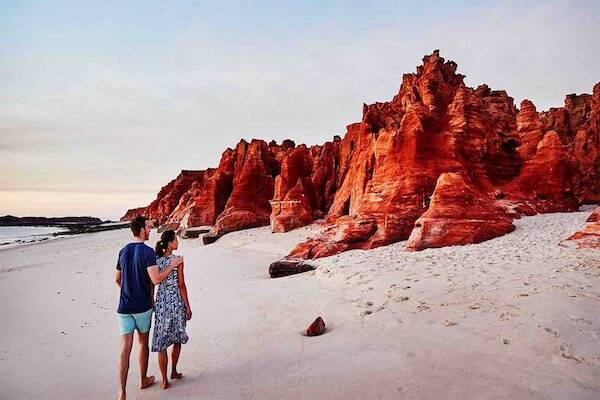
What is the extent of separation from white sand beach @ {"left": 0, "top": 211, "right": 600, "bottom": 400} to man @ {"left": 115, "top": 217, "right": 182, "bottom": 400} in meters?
0.62

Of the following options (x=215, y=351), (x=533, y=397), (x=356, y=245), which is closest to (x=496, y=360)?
(x=533, y=397)

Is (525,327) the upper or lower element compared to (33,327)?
upper

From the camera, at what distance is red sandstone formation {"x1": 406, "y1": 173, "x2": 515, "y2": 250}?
12.9m

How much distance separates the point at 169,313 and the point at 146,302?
0.37 meters

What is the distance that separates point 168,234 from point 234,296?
16.9 feet

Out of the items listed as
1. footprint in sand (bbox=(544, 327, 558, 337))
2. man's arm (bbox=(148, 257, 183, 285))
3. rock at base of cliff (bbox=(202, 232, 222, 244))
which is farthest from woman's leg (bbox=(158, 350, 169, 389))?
rock at base of cliff (bbox=(202, 232, 222, 244))

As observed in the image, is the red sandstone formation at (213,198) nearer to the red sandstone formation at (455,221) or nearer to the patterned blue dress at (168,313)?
the red sandstone formation at (455,221)

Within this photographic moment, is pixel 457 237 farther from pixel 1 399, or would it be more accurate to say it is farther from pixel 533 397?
pixel 1 399

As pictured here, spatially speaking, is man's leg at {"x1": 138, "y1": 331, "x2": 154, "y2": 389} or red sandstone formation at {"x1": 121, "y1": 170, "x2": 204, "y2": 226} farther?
red sandstone formation at {"x1": 121, "y1": 170, "x2": 204, "y2": 226}

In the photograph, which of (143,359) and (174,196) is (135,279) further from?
(174,196)

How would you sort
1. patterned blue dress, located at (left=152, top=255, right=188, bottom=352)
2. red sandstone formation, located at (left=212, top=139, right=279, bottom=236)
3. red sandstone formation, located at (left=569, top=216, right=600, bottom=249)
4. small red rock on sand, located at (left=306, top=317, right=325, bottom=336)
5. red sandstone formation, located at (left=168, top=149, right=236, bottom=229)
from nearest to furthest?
patterned blue dress, located at (left=152, top=255, right=188, bottom=352)
small red rock on sand, located at (left=306, top=317, right=325, bottom=336)
red sandstone formation, located at (left=569, top=216, right=600, bottom=249)
red sandstone formation, located at (left=212, top=139, right=279, bottom=236)
red sandstone formation, located at (left=168, top=149, right=236, bottom=229)

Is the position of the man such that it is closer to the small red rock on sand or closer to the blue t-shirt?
the blue t-shirt

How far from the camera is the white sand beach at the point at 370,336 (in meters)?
4.22

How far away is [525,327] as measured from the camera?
5.16 m
